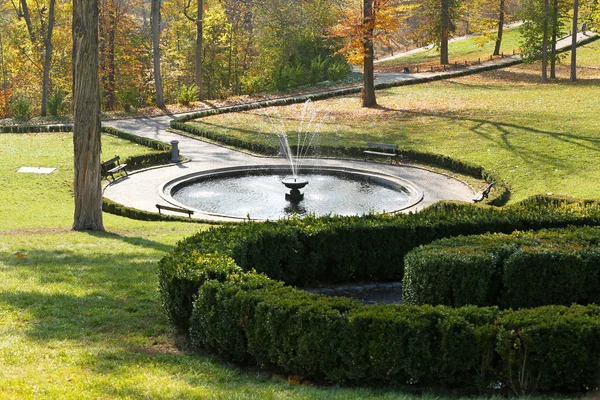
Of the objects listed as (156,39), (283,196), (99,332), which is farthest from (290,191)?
(156,39)

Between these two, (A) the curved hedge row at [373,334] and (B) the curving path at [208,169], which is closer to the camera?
(A) the curved hedge row at [373,334]

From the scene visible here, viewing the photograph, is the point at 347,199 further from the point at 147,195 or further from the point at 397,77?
the point at 397,77

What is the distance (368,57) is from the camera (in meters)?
35.1

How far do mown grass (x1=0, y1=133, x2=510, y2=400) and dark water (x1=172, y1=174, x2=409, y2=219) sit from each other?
399 cm

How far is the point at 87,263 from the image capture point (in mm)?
12867

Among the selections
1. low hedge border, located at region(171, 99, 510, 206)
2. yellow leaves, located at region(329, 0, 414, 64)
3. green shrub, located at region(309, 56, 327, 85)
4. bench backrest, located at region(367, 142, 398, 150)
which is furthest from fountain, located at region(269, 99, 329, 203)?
green shrub, located at region(309, 56, 327, 85)

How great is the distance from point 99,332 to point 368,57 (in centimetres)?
2802

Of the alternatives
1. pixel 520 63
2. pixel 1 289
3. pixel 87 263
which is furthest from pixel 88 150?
pixel 520 63

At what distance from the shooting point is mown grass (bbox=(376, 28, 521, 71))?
179ft

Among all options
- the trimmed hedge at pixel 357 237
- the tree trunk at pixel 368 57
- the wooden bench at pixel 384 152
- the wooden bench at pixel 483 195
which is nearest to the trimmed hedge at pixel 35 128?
the tree trunk at pixel 368 57

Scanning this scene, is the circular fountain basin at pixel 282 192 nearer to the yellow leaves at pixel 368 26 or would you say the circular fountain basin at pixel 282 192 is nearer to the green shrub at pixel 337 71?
the yellow leaves at pixel 368 26

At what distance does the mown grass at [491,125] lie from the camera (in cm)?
2361

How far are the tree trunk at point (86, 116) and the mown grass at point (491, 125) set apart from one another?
455 inches

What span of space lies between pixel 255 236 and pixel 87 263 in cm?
329
